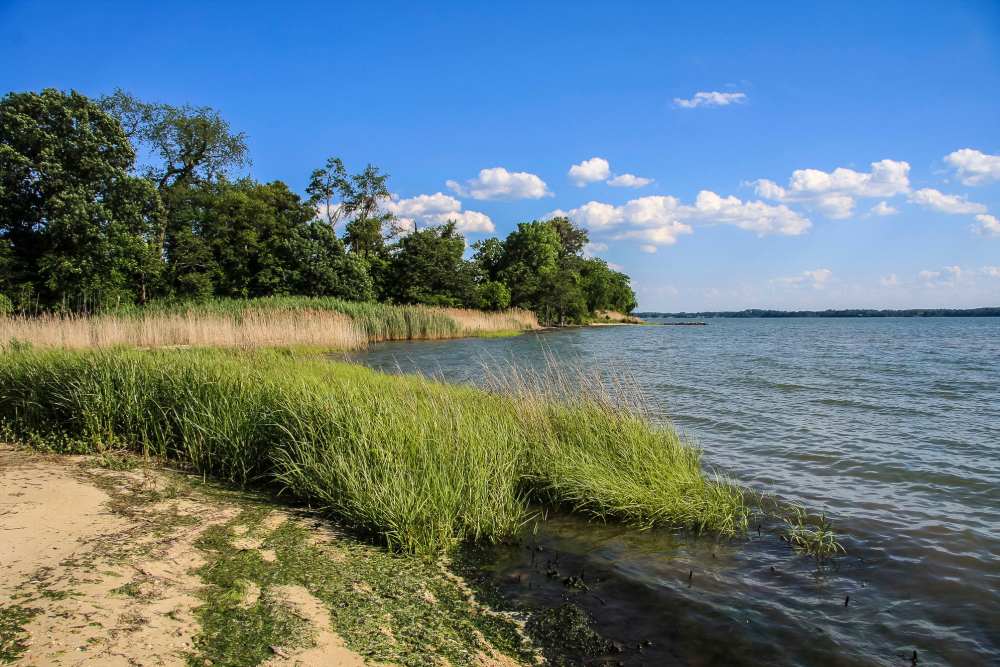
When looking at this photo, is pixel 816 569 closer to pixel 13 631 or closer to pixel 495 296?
pixel 13 631

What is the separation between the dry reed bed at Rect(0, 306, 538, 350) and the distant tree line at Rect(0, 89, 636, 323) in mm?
3928

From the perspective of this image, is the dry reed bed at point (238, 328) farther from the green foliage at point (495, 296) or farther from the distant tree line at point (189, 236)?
the green foliage at point (495, 296)

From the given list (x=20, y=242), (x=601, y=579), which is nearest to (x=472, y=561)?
(x=601, y=579)

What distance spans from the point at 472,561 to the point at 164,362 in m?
5.72

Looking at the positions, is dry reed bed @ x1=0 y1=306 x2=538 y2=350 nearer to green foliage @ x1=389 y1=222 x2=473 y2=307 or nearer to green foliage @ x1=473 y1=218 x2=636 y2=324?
green foliage @ x1=389 y1=222 x2=473 y2=307

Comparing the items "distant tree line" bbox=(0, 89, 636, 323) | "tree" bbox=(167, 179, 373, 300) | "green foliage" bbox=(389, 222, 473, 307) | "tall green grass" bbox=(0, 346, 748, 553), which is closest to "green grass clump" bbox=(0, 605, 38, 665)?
"tall green grass" bbox=(0, 346, 748, 553)

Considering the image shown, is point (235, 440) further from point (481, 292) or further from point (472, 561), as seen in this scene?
point (481, 292)

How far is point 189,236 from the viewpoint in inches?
1427

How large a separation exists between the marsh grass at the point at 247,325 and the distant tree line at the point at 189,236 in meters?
3.35

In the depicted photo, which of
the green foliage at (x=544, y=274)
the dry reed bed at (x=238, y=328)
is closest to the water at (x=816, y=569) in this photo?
the dry reed bed at (x=238, y=328)

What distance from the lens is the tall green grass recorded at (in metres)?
5.01

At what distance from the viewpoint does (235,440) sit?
20.2 feet

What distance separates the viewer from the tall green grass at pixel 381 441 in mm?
5008

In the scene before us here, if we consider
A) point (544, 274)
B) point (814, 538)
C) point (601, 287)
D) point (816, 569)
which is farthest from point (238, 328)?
point (601, 287)
